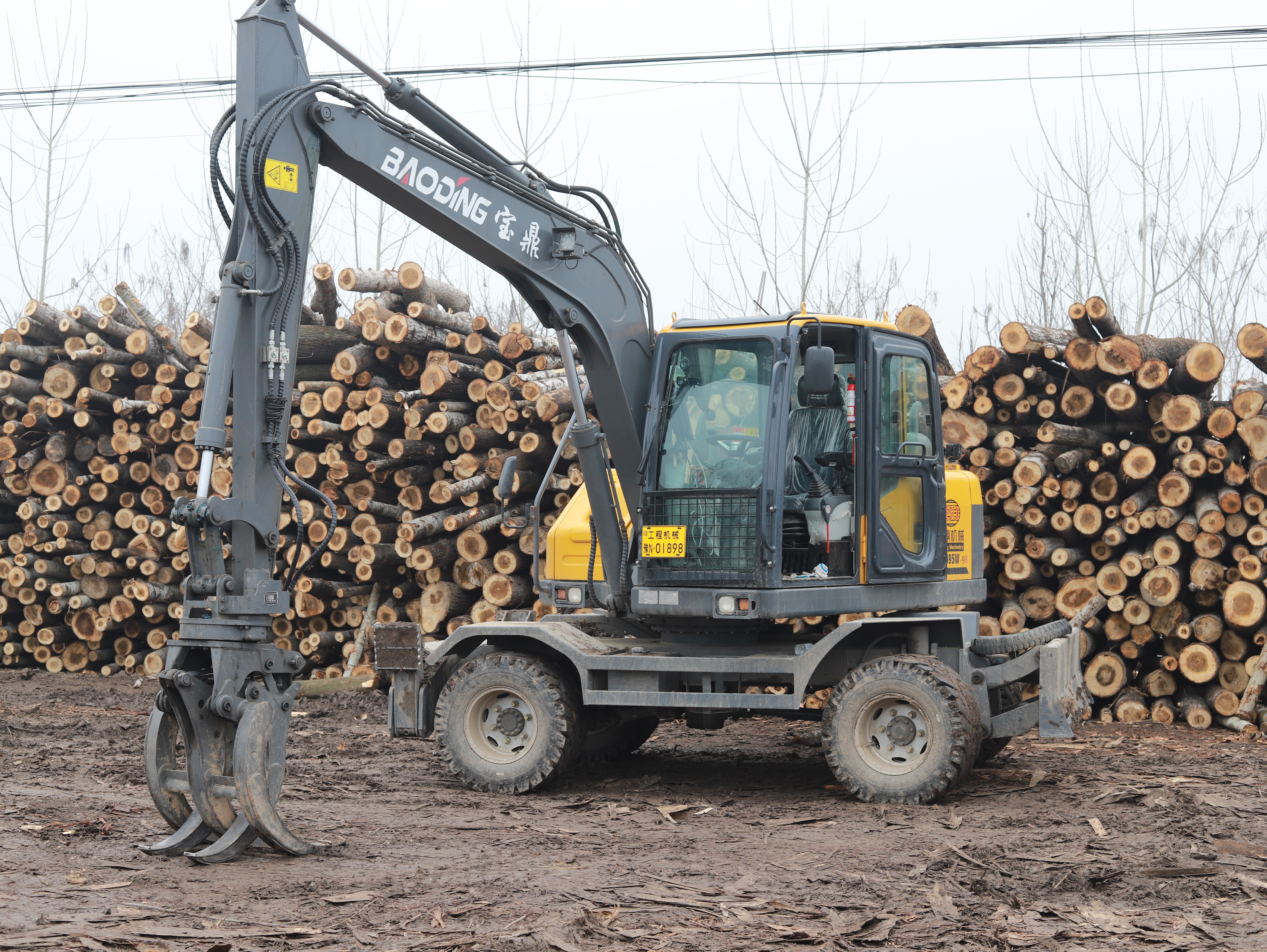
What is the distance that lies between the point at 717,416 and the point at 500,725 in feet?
7.51

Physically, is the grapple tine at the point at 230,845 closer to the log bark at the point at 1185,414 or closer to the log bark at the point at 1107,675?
the log bark at the point at 1107,675

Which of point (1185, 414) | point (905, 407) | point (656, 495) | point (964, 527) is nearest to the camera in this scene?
point (656, 495)

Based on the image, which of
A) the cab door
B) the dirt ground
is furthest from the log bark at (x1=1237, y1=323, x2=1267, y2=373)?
the cab door

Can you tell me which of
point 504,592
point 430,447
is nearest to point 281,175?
point 430,447

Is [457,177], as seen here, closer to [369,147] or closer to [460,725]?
[369,147]

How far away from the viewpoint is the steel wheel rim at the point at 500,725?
7895 millimetres

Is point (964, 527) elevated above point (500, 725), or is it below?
above

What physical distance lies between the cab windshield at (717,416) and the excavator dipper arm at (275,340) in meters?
0.31

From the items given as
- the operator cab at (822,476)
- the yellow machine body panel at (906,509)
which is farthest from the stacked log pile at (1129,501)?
the operator cab at (822,476)

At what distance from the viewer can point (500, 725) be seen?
798 centimetres

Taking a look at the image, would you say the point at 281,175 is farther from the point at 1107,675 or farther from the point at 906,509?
the point at 1107,675

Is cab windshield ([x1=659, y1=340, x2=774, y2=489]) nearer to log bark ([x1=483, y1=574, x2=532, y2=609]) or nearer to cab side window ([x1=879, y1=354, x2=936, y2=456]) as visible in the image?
cab side window ([x1=879, y1=354, x2=936, y2=456])

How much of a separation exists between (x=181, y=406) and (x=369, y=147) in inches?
257

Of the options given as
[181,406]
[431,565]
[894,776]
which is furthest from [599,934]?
[181,406]
